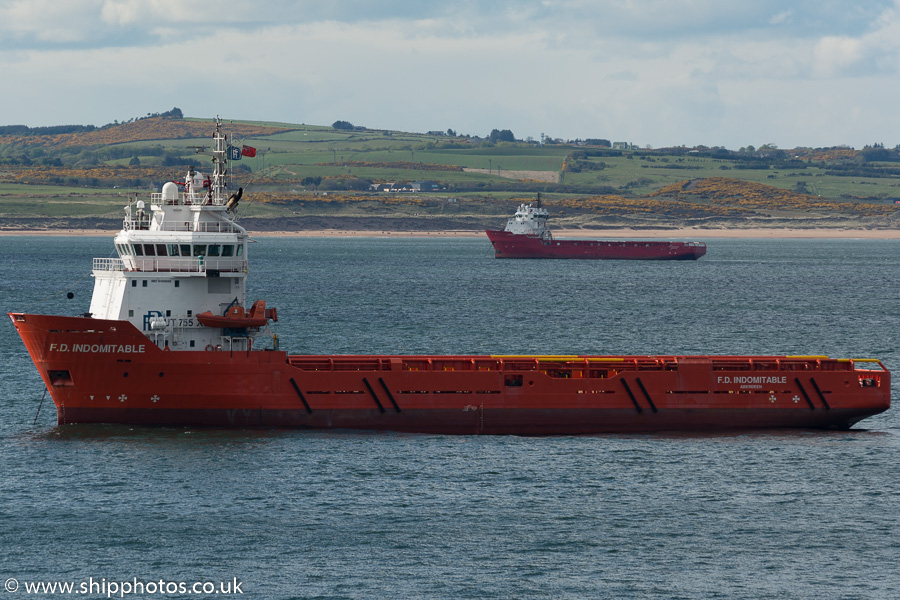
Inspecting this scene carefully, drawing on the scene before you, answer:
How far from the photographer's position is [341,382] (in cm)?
4022

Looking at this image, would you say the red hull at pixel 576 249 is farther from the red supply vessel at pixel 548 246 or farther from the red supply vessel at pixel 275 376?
the red supply vessel at pixel 275 376

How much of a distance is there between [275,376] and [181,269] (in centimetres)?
503

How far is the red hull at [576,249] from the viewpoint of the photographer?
559 ft

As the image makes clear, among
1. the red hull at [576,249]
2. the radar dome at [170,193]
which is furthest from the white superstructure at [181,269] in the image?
the red hull at [576,249]

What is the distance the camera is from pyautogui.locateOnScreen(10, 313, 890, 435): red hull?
127 ft

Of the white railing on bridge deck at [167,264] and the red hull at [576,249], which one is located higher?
the white railing on bridge deck at [167,264]

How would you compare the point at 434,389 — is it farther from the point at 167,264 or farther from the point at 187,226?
the point at 187,226

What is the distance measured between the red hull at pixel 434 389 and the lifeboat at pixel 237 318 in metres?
1.06

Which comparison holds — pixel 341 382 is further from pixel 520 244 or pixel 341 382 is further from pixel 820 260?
pixel 820 260

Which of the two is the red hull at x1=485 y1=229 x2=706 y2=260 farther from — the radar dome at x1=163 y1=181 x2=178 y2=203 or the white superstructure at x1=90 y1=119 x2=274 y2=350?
the radar dome at x1=163 y1=181 x2=178 y2=203

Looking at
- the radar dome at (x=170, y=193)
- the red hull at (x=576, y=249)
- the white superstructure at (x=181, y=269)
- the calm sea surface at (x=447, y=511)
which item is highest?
the radar dome at (x=170, y=193)

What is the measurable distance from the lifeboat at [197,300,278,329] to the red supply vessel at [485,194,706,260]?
429 feet

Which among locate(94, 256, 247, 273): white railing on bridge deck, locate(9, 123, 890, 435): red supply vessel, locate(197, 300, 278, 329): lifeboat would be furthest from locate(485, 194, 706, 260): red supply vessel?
locate(94, 256, 247, 273): white railing on bridge deck

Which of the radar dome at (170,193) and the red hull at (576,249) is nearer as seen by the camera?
the radar dome at (170,193)
